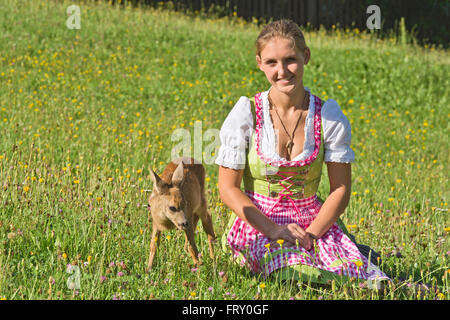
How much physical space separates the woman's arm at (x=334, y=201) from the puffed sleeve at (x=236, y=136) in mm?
577

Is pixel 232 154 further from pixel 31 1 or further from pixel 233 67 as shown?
pixel 31 1

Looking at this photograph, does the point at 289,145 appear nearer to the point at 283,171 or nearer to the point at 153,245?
the point at 283,171

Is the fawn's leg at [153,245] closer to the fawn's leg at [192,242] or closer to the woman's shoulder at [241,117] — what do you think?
the fawn's leg at [192,242]

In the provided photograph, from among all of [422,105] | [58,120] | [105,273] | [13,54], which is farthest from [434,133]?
[13,54]

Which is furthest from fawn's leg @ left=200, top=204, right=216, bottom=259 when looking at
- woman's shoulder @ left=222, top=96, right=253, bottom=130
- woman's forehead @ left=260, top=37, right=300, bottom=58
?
woman's forehead @ left=260, top=37, right=300, bottom=58

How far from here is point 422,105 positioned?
10766 millimetres

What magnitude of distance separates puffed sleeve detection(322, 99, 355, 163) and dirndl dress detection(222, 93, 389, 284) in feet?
0.14

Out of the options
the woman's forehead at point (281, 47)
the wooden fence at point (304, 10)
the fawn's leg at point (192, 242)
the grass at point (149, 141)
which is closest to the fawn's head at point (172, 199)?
the fawn's leg at point (192, 242)

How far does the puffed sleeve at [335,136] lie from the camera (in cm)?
368

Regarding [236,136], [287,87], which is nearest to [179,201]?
[236,136]

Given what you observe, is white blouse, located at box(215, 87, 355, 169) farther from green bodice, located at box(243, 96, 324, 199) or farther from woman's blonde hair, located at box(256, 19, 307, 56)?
woman's blonde hair, located at box(256, 19, 307, 56)

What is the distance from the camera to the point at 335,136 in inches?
145

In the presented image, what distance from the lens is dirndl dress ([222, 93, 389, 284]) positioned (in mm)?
3473
